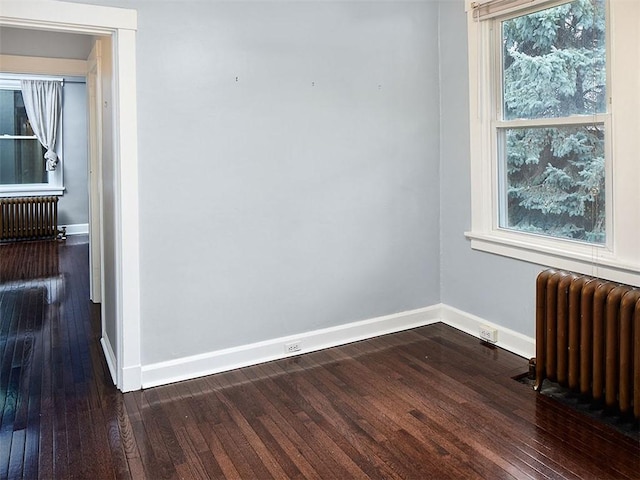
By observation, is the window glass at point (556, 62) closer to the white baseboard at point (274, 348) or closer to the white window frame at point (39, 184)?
the white baseboard at point (274, 348)

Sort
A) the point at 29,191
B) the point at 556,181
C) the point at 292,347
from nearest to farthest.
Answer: the point at 556,181 → the point at 292,347 → the point at 29,191

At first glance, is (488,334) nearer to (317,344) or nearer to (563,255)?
(563,255)

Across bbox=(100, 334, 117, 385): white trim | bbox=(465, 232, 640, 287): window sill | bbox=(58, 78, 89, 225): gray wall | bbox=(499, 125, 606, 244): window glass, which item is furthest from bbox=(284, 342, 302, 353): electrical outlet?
bbox=(58, 78, 89, 225): gray wall

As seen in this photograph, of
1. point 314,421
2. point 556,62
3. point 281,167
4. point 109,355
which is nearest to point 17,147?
point 109,355

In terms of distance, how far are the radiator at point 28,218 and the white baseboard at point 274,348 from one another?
6.62 metres

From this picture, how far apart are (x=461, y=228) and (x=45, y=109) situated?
25.2 feet

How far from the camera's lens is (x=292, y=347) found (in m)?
3.69

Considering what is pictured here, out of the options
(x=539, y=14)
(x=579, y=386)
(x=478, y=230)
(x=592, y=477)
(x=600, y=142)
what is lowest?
(x=592, y=477)

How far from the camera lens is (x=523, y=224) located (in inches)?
145

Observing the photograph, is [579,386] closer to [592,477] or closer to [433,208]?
[592,477]

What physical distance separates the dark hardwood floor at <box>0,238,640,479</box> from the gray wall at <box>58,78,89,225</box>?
593 centimetres

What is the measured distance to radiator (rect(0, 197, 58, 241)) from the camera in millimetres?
8500

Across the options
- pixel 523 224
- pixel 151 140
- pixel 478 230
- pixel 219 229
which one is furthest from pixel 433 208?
pixel 151 140

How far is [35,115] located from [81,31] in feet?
22.7
